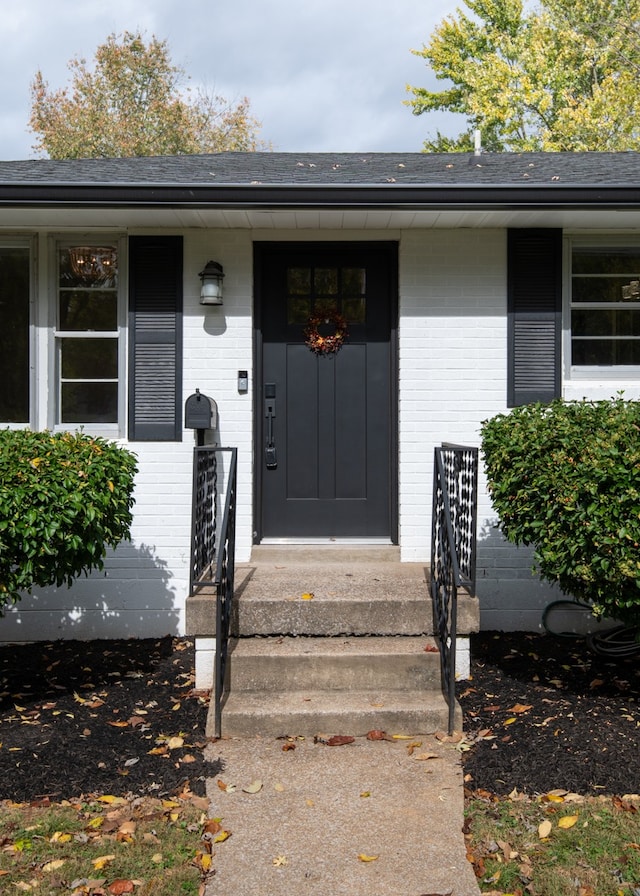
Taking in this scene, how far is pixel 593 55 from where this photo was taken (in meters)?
19.7

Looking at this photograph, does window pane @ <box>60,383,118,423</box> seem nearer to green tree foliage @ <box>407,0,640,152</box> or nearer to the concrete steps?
the concrete steps

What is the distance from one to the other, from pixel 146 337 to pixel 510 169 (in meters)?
3.25

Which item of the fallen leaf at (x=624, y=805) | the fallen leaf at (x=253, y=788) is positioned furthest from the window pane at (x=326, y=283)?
the fallen leaf at (x=624, y=805)

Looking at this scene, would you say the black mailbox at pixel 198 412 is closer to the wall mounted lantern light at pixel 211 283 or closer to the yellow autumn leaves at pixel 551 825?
the wall mounted lantern light at pixel 211 283

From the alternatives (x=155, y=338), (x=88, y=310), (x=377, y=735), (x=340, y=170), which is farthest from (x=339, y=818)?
(x=340, y=170)

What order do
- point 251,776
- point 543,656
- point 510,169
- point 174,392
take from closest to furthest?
1. point 251,776
2. point 543,656
3. point 174,392
4. point 510,169

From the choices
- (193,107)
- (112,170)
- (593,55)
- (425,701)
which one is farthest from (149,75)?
(425,701)

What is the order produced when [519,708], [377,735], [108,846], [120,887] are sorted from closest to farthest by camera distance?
[120,887] → [108,846] → [377,735] → [519,708]

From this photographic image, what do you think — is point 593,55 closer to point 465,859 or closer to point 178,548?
point 178,548

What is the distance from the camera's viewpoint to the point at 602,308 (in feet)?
18.5

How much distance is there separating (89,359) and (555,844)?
442 cm

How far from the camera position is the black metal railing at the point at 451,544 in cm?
391

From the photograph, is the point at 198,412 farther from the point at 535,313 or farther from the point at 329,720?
the point at 535,313

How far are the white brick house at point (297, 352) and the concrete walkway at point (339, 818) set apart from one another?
6.60 feet
